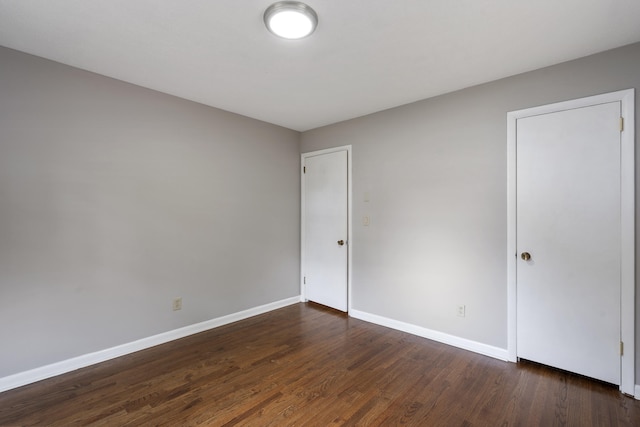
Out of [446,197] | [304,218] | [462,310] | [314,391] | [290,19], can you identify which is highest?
[290,19]

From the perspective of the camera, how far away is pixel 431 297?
3.02m

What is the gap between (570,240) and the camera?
229 centimetres

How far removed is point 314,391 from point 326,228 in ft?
7.13

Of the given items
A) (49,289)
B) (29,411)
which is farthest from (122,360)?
(49,289)

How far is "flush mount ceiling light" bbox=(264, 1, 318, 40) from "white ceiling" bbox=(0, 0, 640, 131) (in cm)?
4

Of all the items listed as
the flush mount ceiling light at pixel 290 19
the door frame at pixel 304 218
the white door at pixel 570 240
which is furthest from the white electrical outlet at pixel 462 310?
the flush mount ceiling light at pixel 290 19

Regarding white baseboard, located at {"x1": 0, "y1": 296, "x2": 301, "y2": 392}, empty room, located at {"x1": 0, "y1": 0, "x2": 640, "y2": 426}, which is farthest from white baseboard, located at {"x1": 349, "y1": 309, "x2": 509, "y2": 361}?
white baseboard, located at {"x1": 0, "y1": 296, "x2": 301, "y2": 392}

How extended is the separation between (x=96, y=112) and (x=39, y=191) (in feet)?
2.60

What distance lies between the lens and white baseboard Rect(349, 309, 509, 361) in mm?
2619

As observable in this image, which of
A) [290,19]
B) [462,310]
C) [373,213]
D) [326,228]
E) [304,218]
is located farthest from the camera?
[304,218]

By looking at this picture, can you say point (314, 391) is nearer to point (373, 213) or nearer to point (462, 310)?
point (462, 310)

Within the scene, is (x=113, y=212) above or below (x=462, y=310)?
above

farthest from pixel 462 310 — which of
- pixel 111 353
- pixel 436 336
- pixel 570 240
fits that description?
pixel 111 353

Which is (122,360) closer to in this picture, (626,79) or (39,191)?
(39,191)
